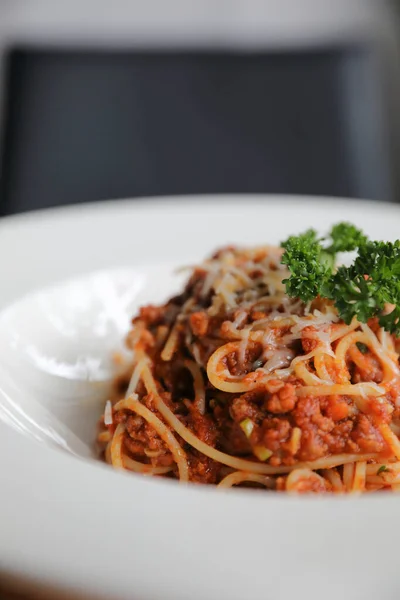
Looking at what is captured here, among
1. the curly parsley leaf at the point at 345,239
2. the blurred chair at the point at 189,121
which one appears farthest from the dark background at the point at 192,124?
the curly parsley leaf at the point at 345,239

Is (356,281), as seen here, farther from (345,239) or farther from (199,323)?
(199,323)

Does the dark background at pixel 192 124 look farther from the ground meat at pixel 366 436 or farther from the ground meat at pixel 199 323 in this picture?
the ground meat at pixel 366 436

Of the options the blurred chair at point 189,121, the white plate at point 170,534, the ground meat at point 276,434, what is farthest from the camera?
the blurred chair at point 189,121

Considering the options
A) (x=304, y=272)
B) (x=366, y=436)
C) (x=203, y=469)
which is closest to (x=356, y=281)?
(x=304, y=272)

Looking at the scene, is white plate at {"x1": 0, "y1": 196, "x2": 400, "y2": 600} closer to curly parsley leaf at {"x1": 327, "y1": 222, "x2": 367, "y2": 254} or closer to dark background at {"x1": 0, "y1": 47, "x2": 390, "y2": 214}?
curly parsley leaf at {"x1": 327, "y1": 222, "x2": 367, "y2": 254}

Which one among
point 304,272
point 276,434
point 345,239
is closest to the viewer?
point 276,434

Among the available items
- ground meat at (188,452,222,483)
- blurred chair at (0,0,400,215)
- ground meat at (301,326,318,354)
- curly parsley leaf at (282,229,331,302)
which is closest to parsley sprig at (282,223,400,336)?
curly parsley leaf at (282,229,331,302)
